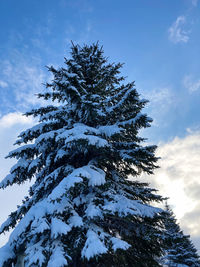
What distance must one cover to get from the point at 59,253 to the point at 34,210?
1.53 meters

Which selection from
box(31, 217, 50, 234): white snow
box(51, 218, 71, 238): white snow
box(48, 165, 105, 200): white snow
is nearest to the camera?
box(51, 218, 71, 238): white snow

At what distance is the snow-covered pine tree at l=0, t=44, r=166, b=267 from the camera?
16.8ft

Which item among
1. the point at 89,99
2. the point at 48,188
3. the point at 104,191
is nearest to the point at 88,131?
the point at 89,99

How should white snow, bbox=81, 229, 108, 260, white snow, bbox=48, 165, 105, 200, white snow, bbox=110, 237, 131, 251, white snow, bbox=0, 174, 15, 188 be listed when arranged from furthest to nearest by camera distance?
1. white snow, bbox=0, 174, 15, 188
2. white snow, bbox=48, 165, 105, 200
3. white snow, bbox=110, 237, 131, 251
4. white snow, bbox=81, 229, 108, 260

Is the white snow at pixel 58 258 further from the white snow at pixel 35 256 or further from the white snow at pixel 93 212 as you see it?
the white snow at pixel 93 212

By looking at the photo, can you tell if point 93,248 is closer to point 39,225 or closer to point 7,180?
point 39,225

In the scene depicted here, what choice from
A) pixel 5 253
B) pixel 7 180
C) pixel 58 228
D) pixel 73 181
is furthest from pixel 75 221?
pixel 7 180

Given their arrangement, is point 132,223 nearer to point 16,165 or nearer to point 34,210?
point 34,210

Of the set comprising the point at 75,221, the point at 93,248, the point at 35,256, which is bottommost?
the point at 35,256

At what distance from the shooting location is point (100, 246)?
4426mm

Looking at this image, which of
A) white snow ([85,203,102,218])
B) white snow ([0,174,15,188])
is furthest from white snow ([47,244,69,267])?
white snow ([0,174,15,188])

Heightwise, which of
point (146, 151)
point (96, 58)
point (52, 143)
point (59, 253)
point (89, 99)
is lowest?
point (59, 253)

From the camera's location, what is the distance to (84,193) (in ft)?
21.8

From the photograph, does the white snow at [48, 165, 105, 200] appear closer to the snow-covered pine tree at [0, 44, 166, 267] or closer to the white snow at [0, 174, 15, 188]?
the snow-covered pine tree at [0, 44, 166, 267]
